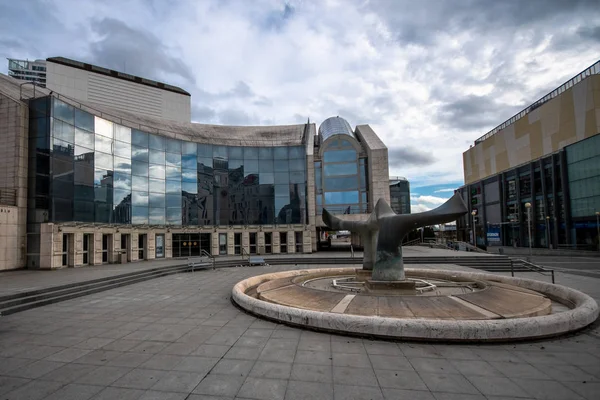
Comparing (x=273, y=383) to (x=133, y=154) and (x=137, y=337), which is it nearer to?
(x=137, y=337)

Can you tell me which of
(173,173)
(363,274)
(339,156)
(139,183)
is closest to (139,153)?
(139,183)

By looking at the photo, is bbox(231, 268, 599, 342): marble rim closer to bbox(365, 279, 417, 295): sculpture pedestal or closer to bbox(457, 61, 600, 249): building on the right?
bbox(365, 279, 417, 295): sculpture pedestal

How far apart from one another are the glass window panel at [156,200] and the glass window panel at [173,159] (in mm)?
3505

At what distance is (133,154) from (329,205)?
23031 millimetres

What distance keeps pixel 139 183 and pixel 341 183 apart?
23389mm

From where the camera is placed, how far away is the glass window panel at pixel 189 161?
3484 cm

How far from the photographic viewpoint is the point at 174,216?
33.6 metres

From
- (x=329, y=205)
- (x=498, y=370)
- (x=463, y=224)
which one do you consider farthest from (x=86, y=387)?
(x=463, y=224)

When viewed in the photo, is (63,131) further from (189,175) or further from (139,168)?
(189,175)

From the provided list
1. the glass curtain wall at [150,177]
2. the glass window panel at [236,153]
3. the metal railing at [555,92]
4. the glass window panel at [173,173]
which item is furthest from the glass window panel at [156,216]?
the metal railing at [555,92]

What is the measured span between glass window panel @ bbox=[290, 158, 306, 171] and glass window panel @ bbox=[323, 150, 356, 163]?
427cm

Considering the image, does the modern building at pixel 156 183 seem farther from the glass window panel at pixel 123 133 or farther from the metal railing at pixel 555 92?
the metal railing at pixel 555 92

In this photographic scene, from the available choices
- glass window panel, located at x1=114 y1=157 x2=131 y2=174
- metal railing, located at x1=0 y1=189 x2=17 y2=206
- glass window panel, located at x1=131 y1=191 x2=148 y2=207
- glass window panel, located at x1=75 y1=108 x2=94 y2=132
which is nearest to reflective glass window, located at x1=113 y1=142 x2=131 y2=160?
glass window panel, located at x1=114 y1=157 x2=131 y2=174

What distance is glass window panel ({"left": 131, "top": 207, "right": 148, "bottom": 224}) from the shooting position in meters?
30.4
